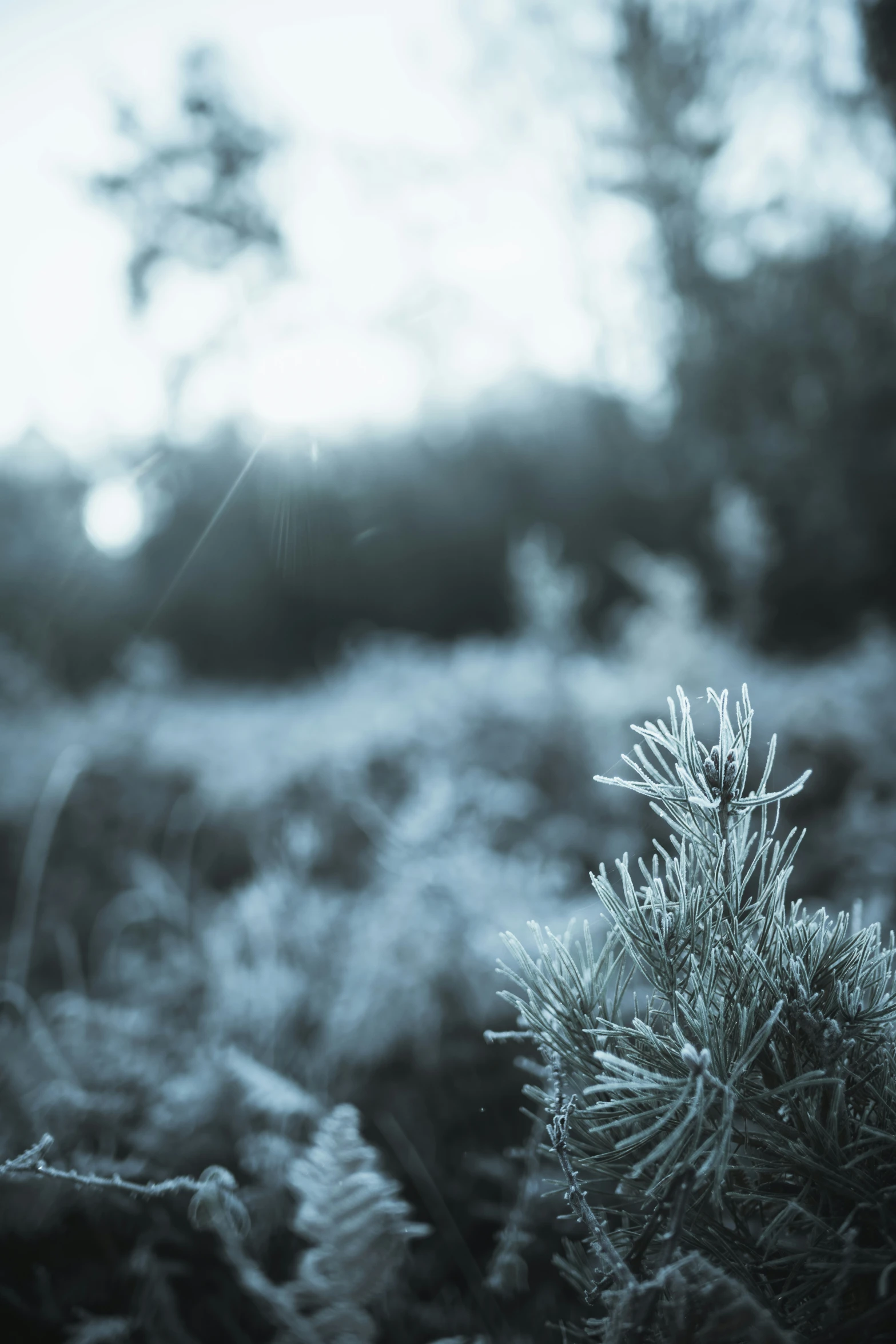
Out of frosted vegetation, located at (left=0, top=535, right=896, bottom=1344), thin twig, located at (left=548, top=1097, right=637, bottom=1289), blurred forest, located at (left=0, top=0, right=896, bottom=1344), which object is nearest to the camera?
thin twig, located at (left=548, top=1097, right=637, bottom=1289)

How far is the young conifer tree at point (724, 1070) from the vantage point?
431mm

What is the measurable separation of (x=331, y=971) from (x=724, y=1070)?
3.90ft

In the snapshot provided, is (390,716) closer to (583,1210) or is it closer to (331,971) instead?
(331,971)

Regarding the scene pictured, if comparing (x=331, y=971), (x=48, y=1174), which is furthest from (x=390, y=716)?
(x=48, y=1174)

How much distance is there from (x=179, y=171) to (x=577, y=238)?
3041mm

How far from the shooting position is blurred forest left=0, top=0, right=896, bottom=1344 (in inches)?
42.1

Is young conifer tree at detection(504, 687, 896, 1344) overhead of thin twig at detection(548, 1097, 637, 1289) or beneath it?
overhead

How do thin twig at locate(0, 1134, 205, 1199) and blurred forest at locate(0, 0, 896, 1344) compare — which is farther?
blurred forest at locate(0, 0, 896, 1344)

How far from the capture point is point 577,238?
5008 millimetres

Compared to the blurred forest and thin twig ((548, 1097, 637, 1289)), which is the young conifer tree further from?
the blurred forest

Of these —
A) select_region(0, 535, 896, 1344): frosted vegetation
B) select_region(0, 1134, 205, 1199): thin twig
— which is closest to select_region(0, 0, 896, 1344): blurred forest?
select_region(0, 535, 896, 1344): frosted vegetation

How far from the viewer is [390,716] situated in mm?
2768

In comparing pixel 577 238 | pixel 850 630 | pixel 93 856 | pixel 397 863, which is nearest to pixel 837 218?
pixel 577 238

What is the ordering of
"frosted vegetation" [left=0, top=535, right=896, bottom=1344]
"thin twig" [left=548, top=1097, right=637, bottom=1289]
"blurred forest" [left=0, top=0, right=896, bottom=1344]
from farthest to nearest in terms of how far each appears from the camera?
"blurred forest" [left=0, top=0, right=896, bottom=1344]
"frosted vegetation" [left=0, top=535, right=896, bottom=1344]
"thin twig" [left=548, top=1097, right=637, bottom=1289]
